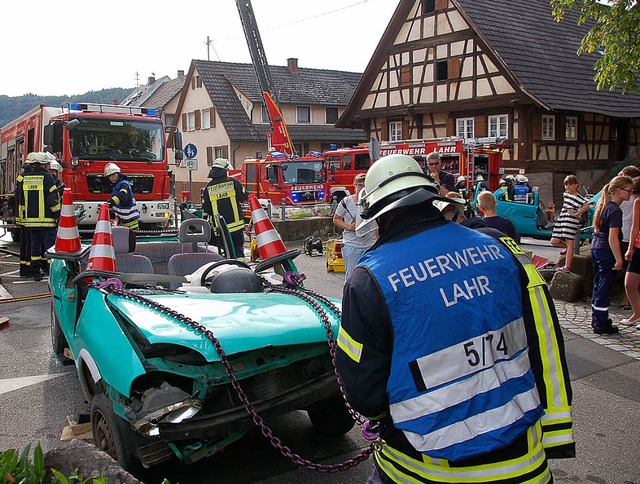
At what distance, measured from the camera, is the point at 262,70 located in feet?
71.7

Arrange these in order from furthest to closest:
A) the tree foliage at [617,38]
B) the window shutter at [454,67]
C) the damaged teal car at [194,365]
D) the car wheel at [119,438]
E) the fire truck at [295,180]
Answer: the window shutter at [454,67] < the fire truck at [295,180] < the tree foliage at [617,38] < the car wheel at [119,438] < the damaged teal car at [194,365]

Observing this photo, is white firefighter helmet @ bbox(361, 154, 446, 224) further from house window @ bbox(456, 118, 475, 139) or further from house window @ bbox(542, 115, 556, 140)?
house window @ bbox(456, 118, 475, 139)

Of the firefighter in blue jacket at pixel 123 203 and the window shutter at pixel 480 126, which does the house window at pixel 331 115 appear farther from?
the firefighter in blue jacket at pixel 123 203

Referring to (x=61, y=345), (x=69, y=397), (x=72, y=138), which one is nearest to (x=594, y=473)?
(x=69, y=397)

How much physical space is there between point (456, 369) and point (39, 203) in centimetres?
996

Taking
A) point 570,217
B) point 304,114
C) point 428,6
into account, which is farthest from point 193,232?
point 304,114

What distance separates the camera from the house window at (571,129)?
26.1 m

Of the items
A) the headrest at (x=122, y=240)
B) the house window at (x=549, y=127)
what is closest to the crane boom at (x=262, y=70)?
the house window at (x=549, y=127)

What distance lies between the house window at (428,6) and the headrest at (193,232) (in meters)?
24.1

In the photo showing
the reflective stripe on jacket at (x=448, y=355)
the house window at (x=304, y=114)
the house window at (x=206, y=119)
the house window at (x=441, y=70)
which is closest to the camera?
the reflective stripe on jacket at (x=448, y=355)

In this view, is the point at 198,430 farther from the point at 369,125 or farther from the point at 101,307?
the point at 369,125

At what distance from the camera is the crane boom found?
2077 centimetres

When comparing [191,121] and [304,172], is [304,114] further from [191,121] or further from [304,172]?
[304,172]

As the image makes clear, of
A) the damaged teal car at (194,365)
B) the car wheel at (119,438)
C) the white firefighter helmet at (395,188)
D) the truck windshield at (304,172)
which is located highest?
the white firefighter helmet at (395,188)
